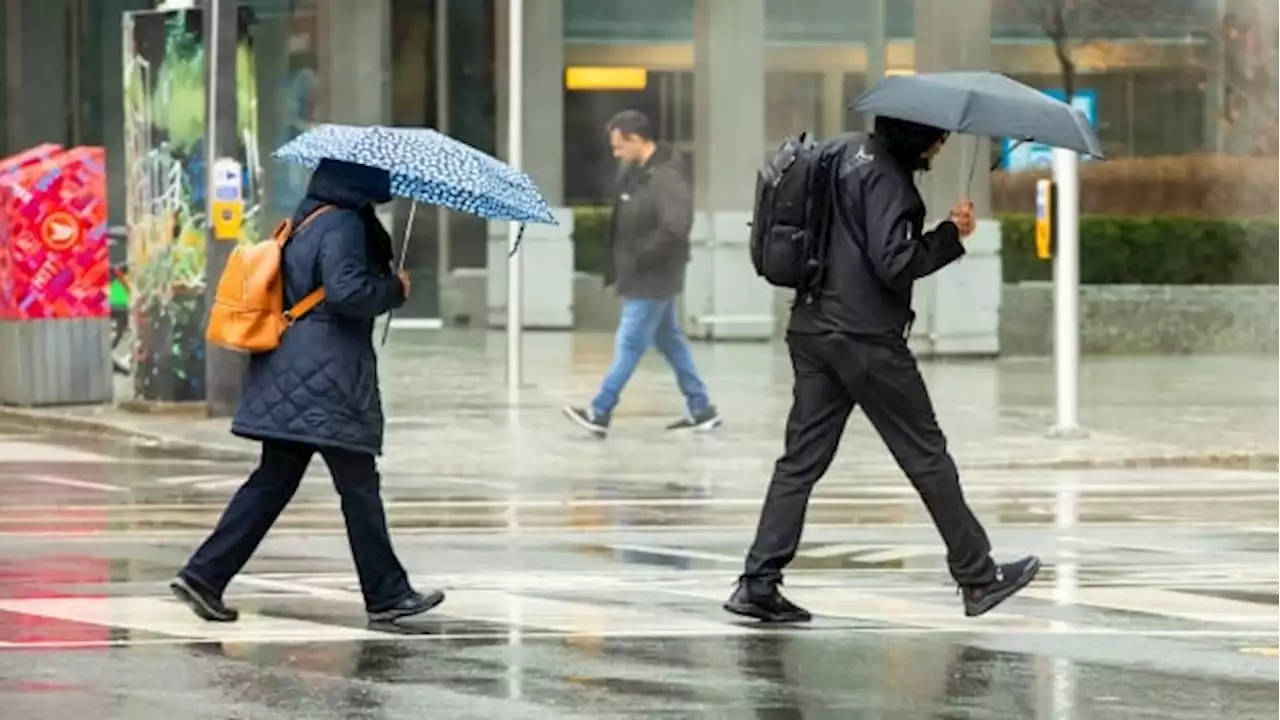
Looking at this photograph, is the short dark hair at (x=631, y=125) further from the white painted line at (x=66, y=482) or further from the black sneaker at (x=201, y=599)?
the black sneaker at (x=201, y=599)

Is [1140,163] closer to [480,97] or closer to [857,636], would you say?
[480,97]

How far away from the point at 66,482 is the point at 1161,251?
41.2 feet

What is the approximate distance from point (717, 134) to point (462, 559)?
14.7 m

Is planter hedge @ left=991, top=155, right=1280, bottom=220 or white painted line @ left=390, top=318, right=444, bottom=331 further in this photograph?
white painted line @ left=390, top=318, right=444, bottom=331

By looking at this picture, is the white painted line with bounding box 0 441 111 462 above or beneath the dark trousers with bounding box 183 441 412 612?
beneath

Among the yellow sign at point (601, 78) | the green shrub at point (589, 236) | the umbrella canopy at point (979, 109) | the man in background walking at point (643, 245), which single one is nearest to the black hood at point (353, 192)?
the umbrella canopy at point (979, 109)

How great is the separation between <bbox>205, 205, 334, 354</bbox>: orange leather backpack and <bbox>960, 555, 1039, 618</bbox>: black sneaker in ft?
7.96

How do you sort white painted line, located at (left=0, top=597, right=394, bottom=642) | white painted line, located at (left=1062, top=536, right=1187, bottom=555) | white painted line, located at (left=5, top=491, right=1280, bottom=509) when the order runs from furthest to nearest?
white painted line, located at (left=5, top=491, right=1280, bottom=509) → white painted line, located at (left=1062, top=536, right=1187, bottom=555) → white painted line, located at (left=0, top=597, right=394, bottom=642)

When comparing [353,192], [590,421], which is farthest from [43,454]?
[353,192]

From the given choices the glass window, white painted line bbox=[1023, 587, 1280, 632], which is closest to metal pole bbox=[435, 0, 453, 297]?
the glass window

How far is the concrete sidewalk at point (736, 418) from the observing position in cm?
1622

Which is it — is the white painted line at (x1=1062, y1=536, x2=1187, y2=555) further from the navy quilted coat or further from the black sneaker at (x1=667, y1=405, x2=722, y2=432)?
the black sneaker at (x1=667, y1=405, x2=722, y2=432)

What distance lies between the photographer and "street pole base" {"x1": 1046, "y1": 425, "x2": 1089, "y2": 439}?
56.6 ft

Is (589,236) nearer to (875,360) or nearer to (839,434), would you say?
(839,434)
